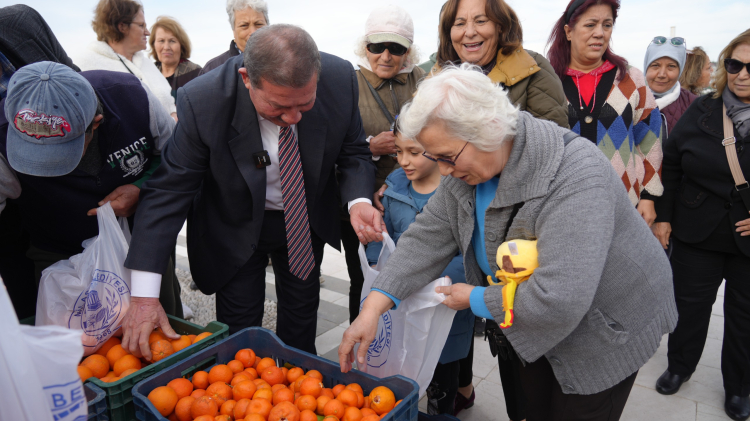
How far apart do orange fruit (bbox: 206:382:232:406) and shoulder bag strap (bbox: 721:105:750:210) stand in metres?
2.48

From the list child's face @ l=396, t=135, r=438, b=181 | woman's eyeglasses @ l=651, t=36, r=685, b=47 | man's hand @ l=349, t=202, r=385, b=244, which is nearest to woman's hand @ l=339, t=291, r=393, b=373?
man's hand @ l=349, t=202, r=385, b=244

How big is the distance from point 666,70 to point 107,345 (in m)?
4.04

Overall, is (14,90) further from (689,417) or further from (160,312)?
(689,417)

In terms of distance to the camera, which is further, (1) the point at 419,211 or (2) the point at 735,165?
(2) the point at 735,165

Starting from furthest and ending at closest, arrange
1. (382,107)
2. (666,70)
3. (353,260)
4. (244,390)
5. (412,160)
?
(666,70)
(353,260)
(382,107)
(412,160)
(244,390)

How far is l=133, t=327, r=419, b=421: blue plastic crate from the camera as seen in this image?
1.39 metres

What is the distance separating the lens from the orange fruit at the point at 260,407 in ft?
4.67

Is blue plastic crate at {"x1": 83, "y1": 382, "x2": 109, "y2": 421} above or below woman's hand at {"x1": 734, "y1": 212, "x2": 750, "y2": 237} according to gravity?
below

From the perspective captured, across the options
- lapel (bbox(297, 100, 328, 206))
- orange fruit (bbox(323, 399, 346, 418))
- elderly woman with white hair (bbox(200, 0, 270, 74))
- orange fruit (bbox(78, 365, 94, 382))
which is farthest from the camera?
elderly woman with white hair (bbox(200, 0, 270, 74))

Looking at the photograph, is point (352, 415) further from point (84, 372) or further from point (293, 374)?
point (84, 372)

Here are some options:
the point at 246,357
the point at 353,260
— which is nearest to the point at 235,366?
the point at 246,357

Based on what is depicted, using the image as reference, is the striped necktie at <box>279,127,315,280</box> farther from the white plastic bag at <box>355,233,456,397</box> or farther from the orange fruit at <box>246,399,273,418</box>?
the orange fruit at <box>246,399,273,418</box>

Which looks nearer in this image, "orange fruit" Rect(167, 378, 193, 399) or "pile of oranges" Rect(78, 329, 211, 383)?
"orange fruit" Rect(167, 378, 193, 399)

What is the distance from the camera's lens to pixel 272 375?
5.29 ft
